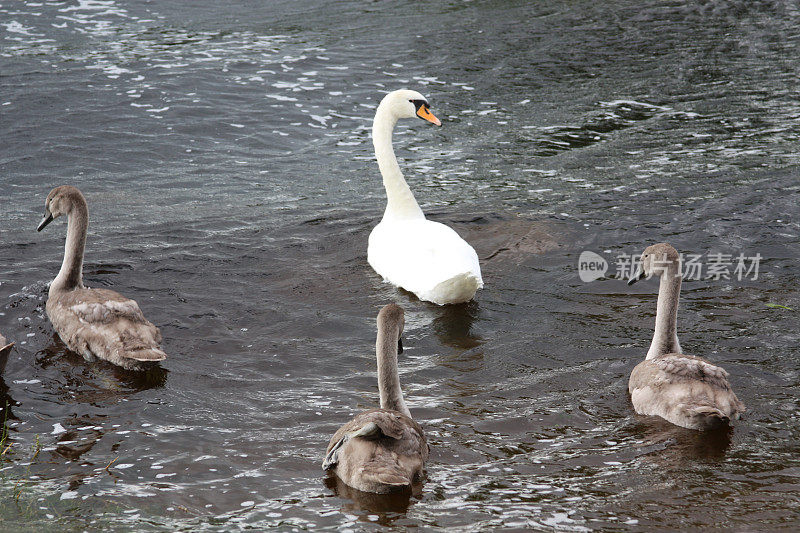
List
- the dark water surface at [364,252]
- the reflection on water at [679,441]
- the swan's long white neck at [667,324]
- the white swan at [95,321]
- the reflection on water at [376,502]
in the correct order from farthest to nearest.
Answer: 1. the white swan at [95,321]
2. the swan's long white neck at [667,324]
3. the reflection on water at [679,441]
4. the dark water surface at [364,252]
5. the reflection on water at [376,502]

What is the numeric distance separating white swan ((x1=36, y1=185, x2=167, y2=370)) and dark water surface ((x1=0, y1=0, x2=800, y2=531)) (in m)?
0.24

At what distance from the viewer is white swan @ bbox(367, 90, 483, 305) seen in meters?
9.28

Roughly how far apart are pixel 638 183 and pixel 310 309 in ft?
19.2

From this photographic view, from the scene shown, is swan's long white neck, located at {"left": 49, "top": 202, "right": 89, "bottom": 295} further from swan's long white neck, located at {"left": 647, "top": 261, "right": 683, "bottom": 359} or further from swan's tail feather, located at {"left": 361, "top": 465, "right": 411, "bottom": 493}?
swan's long white neck, located at {"left": 647, "top": 261, "right": 683, "bottom": 359}

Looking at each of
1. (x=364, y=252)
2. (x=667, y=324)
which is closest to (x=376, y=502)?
(x=667, y=324)

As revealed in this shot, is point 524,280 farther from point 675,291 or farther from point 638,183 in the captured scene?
point 638,183

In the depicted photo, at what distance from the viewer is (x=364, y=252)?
11336 millimetres

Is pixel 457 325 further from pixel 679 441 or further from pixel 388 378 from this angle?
pixel 679 441

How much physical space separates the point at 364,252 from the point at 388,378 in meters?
4.70

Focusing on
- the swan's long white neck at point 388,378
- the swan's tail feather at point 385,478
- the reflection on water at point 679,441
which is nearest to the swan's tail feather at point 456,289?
the swan's long white neck at point 388,378

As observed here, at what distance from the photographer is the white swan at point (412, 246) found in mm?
9281

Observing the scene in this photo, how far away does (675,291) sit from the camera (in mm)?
7734

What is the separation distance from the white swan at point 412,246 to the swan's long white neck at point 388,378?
7.97ft

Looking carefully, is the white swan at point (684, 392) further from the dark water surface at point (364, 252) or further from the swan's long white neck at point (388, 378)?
the swan's long white neck at point (388, 378)
